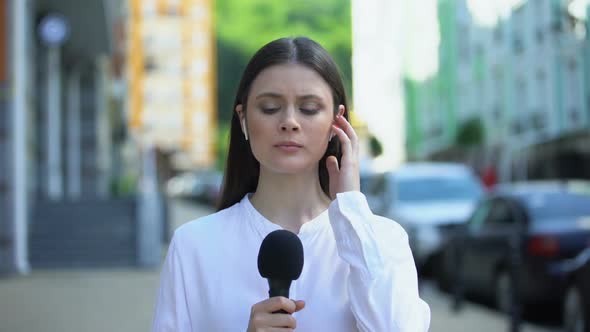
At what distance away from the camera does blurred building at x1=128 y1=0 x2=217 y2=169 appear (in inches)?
3287

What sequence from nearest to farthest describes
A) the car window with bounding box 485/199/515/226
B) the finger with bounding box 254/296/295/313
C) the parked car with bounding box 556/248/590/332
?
1. the finger with bounding box 254/296/295/313
2. the parked car with bounding box 556/248/590/332
3. the car window with bounding box 485/199/515/226

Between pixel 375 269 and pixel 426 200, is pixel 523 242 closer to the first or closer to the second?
pixel 426 200

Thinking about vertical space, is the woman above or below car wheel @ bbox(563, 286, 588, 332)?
above

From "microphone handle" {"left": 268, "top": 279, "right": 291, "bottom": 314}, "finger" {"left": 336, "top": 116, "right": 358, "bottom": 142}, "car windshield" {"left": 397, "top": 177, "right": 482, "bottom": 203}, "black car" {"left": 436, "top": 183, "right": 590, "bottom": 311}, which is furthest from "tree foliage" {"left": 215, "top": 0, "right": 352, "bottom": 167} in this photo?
"microphone handle" {"left": 268, "top": 279, "right": 291, "bottom": 314}

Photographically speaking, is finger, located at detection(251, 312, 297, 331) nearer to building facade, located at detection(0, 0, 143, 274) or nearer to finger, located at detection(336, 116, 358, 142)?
finger, located at detection(336, 116, 358, 142)

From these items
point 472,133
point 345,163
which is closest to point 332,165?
point 345,163

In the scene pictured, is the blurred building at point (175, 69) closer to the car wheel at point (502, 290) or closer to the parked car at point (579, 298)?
the car wheel at point (502, 290)

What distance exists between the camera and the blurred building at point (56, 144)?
15.5 m

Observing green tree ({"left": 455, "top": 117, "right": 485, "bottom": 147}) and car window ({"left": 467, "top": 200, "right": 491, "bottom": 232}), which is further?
green tree ({"left": 455, "top": 117, "right": 485, "bottom": 147})

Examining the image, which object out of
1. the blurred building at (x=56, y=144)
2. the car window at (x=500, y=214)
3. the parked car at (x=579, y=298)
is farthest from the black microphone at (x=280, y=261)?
the blurred building at (x=56, y=144)

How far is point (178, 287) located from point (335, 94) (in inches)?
25.6

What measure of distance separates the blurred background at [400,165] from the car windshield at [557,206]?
0.08ft

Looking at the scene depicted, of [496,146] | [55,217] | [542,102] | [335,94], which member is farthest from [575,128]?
[335,94]

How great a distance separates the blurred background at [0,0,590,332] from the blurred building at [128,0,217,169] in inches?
770
